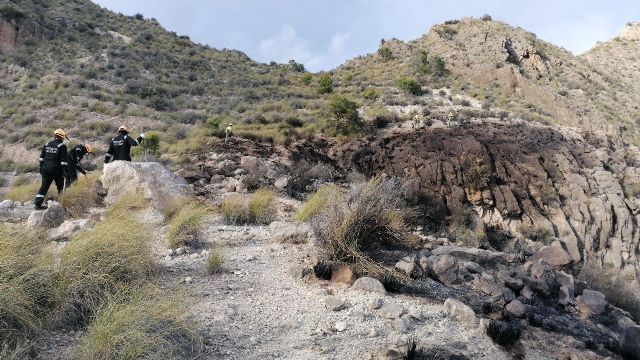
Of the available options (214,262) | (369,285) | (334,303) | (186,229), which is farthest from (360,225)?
(186,229)

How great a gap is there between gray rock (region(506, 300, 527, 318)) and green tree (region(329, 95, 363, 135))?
15.3 meters

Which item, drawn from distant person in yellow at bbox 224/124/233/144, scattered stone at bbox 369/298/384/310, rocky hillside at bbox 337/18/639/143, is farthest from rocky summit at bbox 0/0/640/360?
rocky hillside at bbox 337/18/639/143

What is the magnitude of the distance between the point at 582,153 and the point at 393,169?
9.32 m

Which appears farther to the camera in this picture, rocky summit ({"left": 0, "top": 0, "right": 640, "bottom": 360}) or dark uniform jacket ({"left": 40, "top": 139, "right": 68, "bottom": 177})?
dark uniform jacket ({"left": 40, "top": 139, "right": 68, "bottom": 177})

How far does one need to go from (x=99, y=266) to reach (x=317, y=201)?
201 inches

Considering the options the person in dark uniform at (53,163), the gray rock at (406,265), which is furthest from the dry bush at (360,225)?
the person in dark uniform at (53,163)

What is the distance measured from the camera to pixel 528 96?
31.0m

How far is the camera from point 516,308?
7.04 m

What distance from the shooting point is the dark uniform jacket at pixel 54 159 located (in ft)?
32.9

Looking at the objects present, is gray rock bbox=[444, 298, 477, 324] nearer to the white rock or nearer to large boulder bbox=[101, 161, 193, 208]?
the white rock

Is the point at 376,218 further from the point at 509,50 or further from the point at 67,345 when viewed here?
the point at 509,50

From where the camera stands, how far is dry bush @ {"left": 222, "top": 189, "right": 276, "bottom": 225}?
31.9ft

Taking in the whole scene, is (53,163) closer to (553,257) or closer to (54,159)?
(54,159)

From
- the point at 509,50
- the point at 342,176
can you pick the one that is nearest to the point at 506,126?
the point at 342,176
